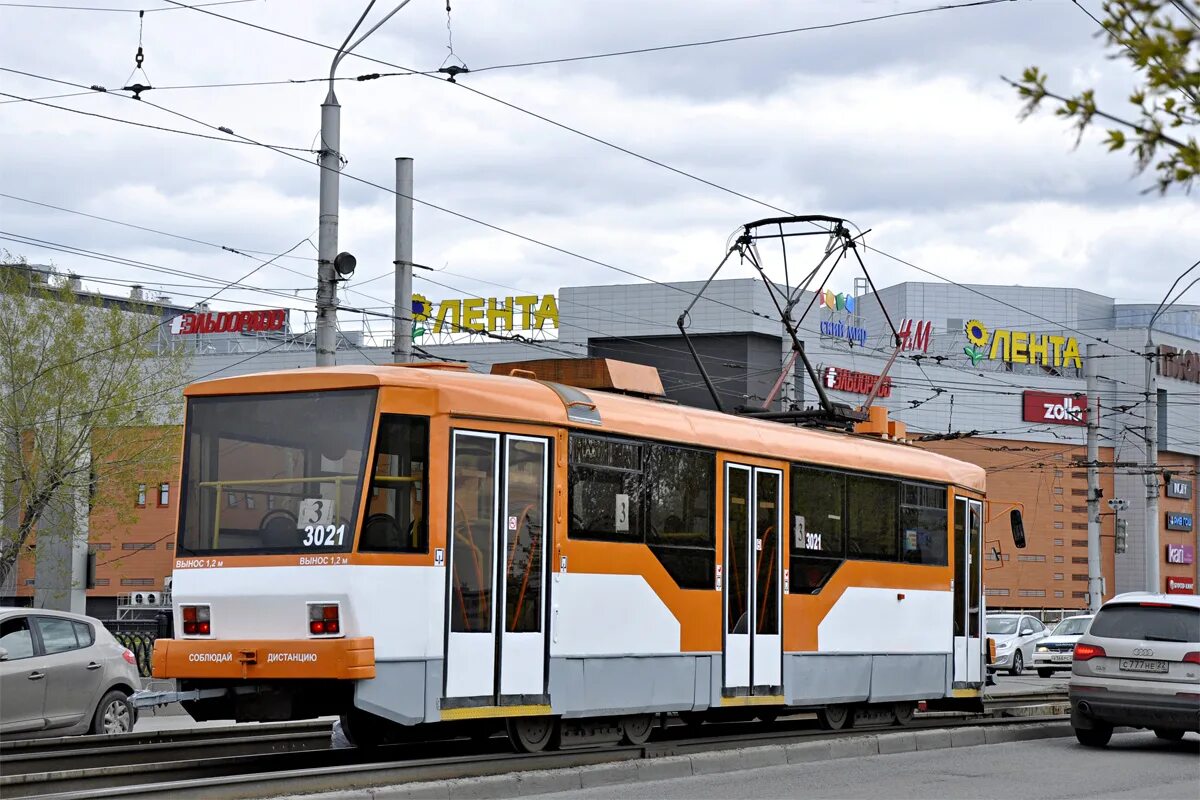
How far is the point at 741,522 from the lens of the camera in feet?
50.9

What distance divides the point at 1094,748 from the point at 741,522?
4.54 meters

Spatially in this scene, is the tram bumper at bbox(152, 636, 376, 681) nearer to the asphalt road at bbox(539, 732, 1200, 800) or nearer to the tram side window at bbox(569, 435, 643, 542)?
the asphalt road at bbox(539, 732, 1200, 800)

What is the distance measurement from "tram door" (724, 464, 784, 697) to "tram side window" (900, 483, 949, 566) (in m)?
2.63

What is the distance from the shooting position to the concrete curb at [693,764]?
36.0ft

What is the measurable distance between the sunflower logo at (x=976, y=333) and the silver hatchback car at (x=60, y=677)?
66.9 m

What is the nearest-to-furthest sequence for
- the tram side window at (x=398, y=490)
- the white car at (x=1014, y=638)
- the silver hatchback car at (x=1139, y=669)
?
the tram side window at (x=398, y=490), the silver hatchback car at (x=1139, y=669), the white car at (x=1014, y=638)

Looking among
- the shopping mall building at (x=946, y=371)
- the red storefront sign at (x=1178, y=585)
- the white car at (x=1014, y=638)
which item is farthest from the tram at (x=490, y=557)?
the red storefront sign at (x=1178, y=585)

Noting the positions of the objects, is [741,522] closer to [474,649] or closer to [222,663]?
[474,649]

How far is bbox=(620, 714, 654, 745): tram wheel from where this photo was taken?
14297mm

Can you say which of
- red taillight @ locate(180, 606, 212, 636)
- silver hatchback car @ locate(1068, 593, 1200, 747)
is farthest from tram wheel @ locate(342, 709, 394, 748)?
silver hatchback car @ locate(1068, 593, 1200, 747)

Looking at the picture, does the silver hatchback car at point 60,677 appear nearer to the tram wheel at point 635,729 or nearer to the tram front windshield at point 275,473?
the tram front windshield at point 275,473

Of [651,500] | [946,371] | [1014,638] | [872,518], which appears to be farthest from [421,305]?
[651,500]

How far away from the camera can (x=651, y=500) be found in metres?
14.4

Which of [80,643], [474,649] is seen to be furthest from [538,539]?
[80,643]
